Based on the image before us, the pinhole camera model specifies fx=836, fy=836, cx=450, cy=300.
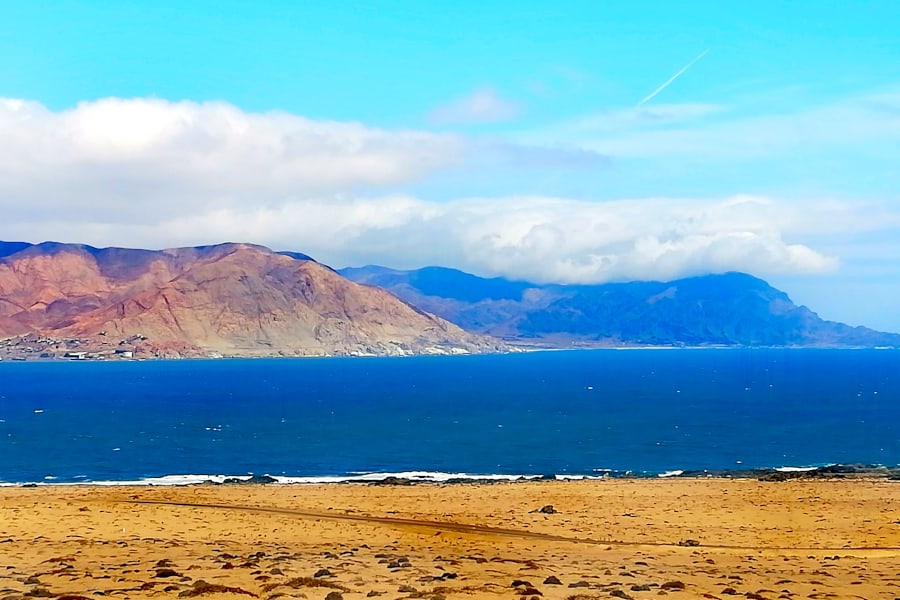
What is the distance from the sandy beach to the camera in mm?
14766

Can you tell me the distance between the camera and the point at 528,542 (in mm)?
24891

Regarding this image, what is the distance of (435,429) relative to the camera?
83.9 metres

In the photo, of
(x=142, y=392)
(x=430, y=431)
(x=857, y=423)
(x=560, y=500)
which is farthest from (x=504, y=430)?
(x=142, y=392)

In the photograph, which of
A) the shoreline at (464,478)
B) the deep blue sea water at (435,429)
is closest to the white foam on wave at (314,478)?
the shoreline at (464,478)

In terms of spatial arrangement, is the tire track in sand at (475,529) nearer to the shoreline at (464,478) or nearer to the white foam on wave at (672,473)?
the shoreline at (464,478)

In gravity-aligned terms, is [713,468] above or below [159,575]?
below

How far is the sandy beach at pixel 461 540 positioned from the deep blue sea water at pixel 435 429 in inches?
600

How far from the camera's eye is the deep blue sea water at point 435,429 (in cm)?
6106

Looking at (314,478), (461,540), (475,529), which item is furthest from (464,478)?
(461,540)

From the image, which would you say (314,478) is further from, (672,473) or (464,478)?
(672,473)

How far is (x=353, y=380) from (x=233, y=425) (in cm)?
9155

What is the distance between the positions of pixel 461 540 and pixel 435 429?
5912 centimetres

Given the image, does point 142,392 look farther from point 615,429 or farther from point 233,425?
point 615,429

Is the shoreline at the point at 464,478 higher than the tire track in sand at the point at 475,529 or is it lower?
lower
